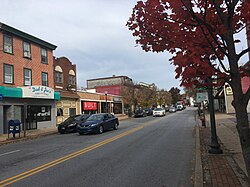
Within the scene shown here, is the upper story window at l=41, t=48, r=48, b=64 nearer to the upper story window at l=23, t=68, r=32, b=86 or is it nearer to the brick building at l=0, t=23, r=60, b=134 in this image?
the brick building at l=0, t=23, r=60, b=134

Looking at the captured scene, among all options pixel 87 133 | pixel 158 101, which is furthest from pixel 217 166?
pixel 158 101

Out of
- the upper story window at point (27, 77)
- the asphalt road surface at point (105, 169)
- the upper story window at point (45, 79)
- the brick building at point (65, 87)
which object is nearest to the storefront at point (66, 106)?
the brick building at point (65, 87)

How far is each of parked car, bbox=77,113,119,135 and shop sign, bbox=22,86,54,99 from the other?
24.2 ft

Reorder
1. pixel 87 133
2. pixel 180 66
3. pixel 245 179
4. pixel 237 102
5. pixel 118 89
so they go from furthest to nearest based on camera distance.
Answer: pixel 118 89 < pixel 87 133 < pixel 245 179 < pixel 180 66 < pixel 237 102

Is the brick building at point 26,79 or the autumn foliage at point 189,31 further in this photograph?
the brick building at point 26,79

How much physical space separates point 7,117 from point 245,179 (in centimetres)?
2137

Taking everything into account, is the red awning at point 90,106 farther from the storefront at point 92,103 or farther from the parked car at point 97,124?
the parked car at point 97,124

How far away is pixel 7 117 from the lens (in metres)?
23.6

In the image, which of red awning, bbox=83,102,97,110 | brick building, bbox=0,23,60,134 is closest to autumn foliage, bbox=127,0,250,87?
brick building, bbox=0,23,60,134

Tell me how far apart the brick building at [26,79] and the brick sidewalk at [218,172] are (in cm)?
1653

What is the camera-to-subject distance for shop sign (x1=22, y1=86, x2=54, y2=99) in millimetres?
24891

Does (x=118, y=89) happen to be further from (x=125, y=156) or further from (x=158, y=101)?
(x=125, y=156)

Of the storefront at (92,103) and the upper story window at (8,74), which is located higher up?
the upper story window at (8,74)

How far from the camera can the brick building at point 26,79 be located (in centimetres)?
2361
